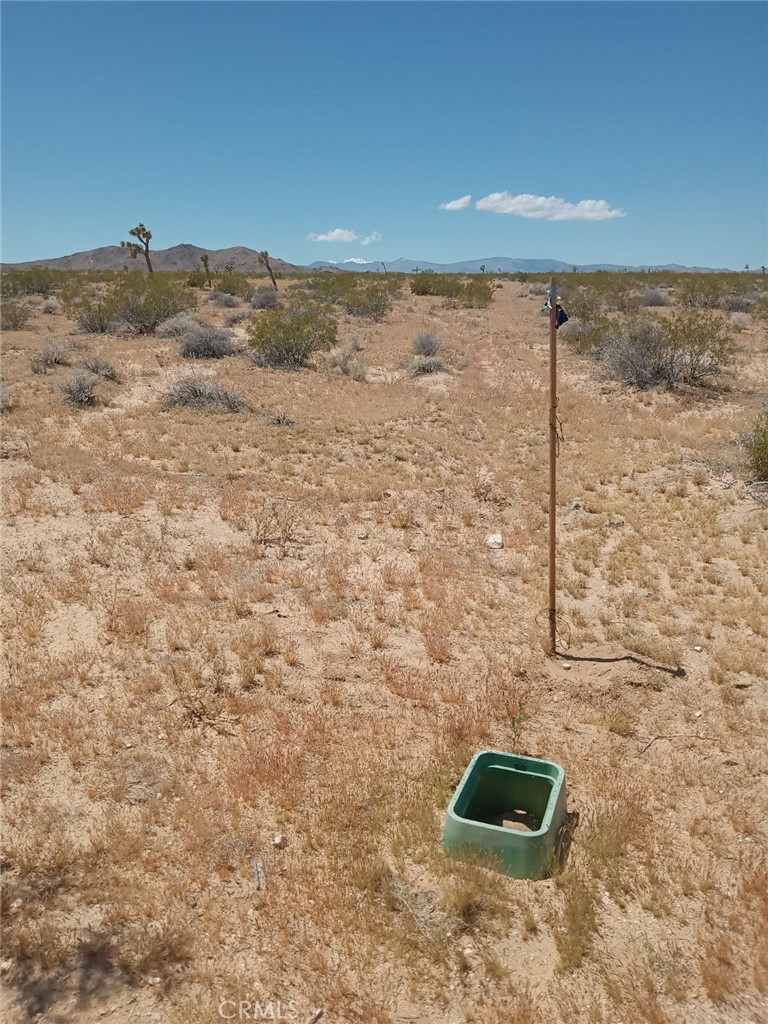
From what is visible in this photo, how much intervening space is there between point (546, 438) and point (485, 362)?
811cm

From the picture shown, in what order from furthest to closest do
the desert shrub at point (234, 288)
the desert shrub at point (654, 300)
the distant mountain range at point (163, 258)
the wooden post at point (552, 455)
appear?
the distant mountain range at point (163, 258) → the desert shrub at point (234, 288) → the desert shrub at point (654, 300) → the wooden post at point (552, 455)

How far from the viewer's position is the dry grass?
126 inches

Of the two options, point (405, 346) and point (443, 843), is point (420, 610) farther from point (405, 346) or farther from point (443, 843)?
point (405, 346)

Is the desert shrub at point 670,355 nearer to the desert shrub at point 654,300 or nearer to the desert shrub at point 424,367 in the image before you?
the desert shrub at point 424,367

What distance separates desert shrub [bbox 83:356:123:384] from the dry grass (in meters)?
6.02

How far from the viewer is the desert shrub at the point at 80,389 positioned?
1457 cm

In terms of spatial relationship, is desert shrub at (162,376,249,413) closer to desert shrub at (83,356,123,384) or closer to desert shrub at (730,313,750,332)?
desert shrub at (83,356,123,384)

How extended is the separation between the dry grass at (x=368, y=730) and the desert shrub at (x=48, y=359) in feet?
24.7

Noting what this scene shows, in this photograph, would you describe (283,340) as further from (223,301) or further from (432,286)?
(432,286)

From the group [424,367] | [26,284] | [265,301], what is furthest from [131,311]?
[26,284]

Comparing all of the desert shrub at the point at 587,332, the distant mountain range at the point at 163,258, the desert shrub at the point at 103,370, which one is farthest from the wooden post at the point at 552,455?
the distant mountain range at the point at 163,258

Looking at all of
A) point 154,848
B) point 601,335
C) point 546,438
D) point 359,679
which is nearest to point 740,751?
point 359,679

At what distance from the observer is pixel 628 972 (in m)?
3.12

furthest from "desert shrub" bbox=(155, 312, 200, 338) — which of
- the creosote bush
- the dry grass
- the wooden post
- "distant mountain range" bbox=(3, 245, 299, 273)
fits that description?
"distant mountain range" bbox=(3, 245, 299, 273)
